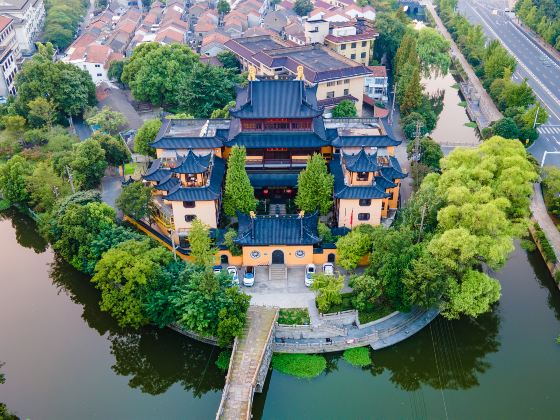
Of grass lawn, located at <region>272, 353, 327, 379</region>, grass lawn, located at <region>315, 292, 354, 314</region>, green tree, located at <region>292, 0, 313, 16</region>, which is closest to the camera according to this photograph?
grass lawn, located at <region>272, 353, 327, 379</region>

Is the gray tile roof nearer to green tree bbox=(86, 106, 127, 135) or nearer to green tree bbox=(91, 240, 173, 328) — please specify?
green tree bbox=(91, 240, 173, 328)

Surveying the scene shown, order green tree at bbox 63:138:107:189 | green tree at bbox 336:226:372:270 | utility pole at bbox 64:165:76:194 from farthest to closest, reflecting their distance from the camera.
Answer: green tree at bbox 63:138:107:189, utility pole at bbox 64:165:76:194, green tree at bbox 336:226:372:270

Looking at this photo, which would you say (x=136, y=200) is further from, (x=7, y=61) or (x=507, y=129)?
(x=7, y=61)

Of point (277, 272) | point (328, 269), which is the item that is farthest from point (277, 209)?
point (328, 269)

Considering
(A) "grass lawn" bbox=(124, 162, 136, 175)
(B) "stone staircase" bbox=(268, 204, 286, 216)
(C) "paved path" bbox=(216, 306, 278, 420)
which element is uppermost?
(C) "paved path" bbox=(216, 306, 278, 420)

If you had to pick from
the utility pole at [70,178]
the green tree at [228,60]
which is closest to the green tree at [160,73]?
the green tree at [228,60]

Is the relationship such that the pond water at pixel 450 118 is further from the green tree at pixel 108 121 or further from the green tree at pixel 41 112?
the green tree at pixel 41 112

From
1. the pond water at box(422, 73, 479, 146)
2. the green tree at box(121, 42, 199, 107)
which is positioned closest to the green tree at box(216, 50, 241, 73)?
the green tree at box(121, 42, 199, 107)
